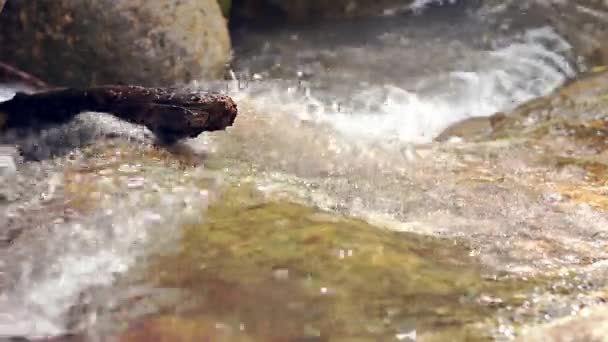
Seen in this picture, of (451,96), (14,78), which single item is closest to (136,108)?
(14,78)

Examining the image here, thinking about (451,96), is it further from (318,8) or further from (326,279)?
(326,279)

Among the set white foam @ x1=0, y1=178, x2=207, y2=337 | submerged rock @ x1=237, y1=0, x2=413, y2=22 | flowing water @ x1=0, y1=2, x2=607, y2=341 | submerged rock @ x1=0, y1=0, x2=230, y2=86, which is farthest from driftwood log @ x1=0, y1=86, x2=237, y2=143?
submerged rock @ x1=237, y1=0, x2=413, y2=22

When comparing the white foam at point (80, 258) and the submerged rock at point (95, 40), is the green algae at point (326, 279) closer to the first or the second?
the white foam at point (80, 258)

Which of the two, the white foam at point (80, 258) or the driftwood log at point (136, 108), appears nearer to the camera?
the white foam at point (80, 258)

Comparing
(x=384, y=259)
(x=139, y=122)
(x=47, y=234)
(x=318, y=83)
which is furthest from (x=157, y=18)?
(x=384, y=259)

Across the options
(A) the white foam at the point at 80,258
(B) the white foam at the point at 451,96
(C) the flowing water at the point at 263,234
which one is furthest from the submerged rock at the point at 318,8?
(A) the white foam at the point at 80,258

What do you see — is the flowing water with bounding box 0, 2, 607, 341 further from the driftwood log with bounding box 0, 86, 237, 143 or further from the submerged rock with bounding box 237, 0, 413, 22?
the submerged rock with bounding box 237, 0, 413, 22

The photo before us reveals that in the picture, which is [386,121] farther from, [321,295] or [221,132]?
[321,295]
